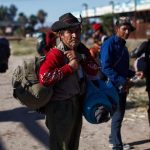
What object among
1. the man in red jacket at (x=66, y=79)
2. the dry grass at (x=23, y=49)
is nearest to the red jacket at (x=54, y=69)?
the man in red jacket at (x=66, y=79)

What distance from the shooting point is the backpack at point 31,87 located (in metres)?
4.28

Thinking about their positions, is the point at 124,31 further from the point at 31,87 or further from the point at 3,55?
the point at 3,55

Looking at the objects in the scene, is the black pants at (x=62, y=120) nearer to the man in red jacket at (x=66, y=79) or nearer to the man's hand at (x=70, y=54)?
the man in red jacket at (x=66, y=79)

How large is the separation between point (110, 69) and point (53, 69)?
6.94 ft

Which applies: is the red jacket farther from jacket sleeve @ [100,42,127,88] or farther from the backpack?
jacket sleeve @ [100,42,127,88]

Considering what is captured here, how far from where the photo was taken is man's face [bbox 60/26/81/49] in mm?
4332

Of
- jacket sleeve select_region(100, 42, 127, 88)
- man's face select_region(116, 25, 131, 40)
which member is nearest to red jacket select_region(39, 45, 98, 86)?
jacket sleeve select_region(100, 42, 127, 88)

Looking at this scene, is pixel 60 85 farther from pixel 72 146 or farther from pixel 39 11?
pixel 39 11

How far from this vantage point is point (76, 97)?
453 centimetres

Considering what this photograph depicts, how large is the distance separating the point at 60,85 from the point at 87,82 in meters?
0.31

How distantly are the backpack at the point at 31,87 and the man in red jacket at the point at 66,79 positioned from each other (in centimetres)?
8

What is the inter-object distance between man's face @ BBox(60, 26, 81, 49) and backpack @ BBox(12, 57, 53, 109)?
0.27 m

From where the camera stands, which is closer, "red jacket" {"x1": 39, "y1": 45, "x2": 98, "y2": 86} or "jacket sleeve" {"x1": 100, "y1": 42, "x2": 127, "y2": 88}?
"red jacket" {"x1": 39, "y1": 45, "x2": 98, "y2": 86}

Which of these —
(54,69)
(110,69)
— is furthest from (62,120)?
(110,69)
